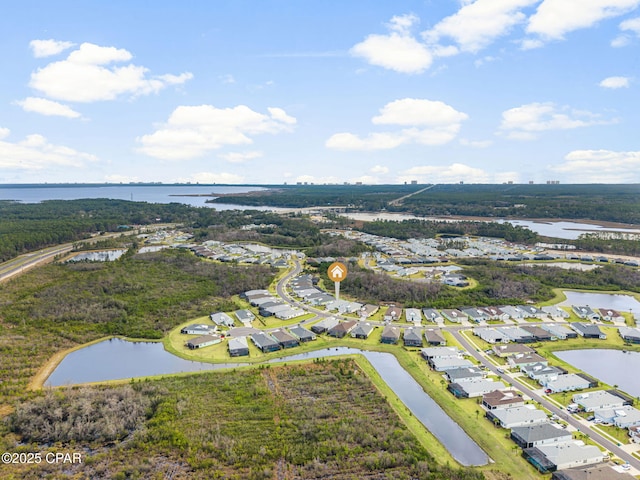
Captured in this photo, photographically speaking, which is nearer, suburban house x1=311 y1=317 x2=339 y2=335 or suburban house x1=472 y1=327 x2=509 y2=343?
suburban house x1=472 y1=327 x2=509 y2=343

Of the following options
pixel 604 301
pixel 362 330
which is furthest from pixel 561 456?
pixel 604 301

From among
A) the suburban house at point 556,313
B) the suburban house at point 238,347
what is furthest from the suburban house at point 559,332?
the suburban house at point 238,347

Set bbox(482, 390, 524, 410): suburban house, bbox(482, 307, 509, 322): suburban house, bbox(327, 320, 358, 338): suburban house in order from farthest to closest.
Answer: bbox(482, 307, 509, 322): suburban house, bbox(327, 320, 358, 338): suburban house, bbox(482, 390, 524, 410): suburban house

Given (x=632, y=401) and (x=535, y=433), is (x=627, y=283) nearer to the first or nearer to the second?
(x=632, y=401)

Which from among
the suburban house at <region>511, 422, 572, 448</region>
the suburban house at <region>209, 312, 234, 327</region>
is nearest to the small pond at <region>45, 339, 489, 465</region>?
the suburban house at <region>511, 422, 572, 448</region>

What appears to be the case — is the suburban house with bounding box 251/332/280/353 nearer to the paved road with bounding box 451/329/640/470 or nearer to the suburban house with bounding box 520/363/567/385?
the paved road with bounding box 451/329/640/470

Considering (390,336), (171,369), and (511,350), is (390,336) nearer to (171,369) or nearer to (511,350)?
(511,350)
